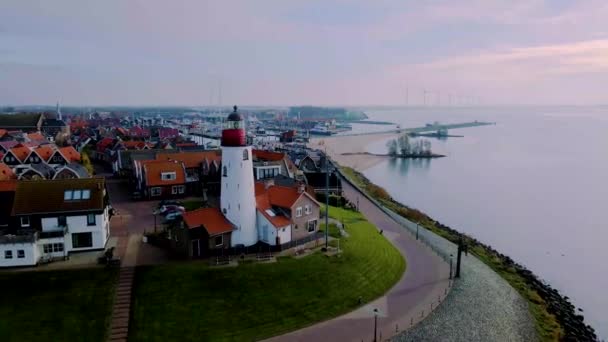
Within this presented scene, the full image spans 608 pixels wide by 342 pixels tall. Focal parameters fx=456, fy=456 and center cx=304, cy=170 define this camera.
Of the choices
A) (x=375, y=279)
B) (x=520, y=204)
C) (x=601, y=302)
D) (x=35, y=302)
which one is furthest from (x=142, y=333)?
(x=520, y=204)

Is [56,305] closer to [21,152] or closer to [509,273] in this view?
[509,273]

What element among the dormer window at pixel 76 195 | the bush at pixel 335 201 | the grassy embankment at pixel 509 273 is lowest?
the grassy embankment at pixel 509 273

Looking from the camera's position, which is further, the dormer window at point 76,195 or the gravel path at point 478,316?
the dormer window at point 76,195

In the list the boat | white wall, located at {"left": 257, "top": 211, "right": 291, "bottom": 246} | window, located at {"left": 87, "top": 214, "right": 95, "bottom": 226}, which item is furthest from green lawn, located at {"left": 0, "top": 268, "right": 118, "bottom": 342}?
the boat

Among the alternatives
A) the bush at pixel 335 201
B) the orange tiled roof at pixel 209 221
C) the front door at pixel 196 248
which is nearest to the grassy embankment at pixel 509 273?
the bush at pixel 335 201

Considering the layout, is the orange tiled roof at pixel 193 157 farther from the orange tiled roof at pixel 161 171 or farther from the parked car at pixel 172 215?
the parked car at pixel 172 215

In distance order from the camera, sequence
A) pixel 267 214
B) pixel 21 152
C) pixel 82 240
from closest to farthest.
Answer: pixel 82 240, pixel 267 214, pixel 21 152

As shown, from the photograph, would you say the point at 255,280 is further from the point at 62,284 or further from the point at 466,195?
the point at 466,195

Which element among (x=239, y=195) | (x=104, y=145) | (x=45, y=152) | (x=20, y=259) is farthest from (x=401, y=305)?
(x=104, y=145)
